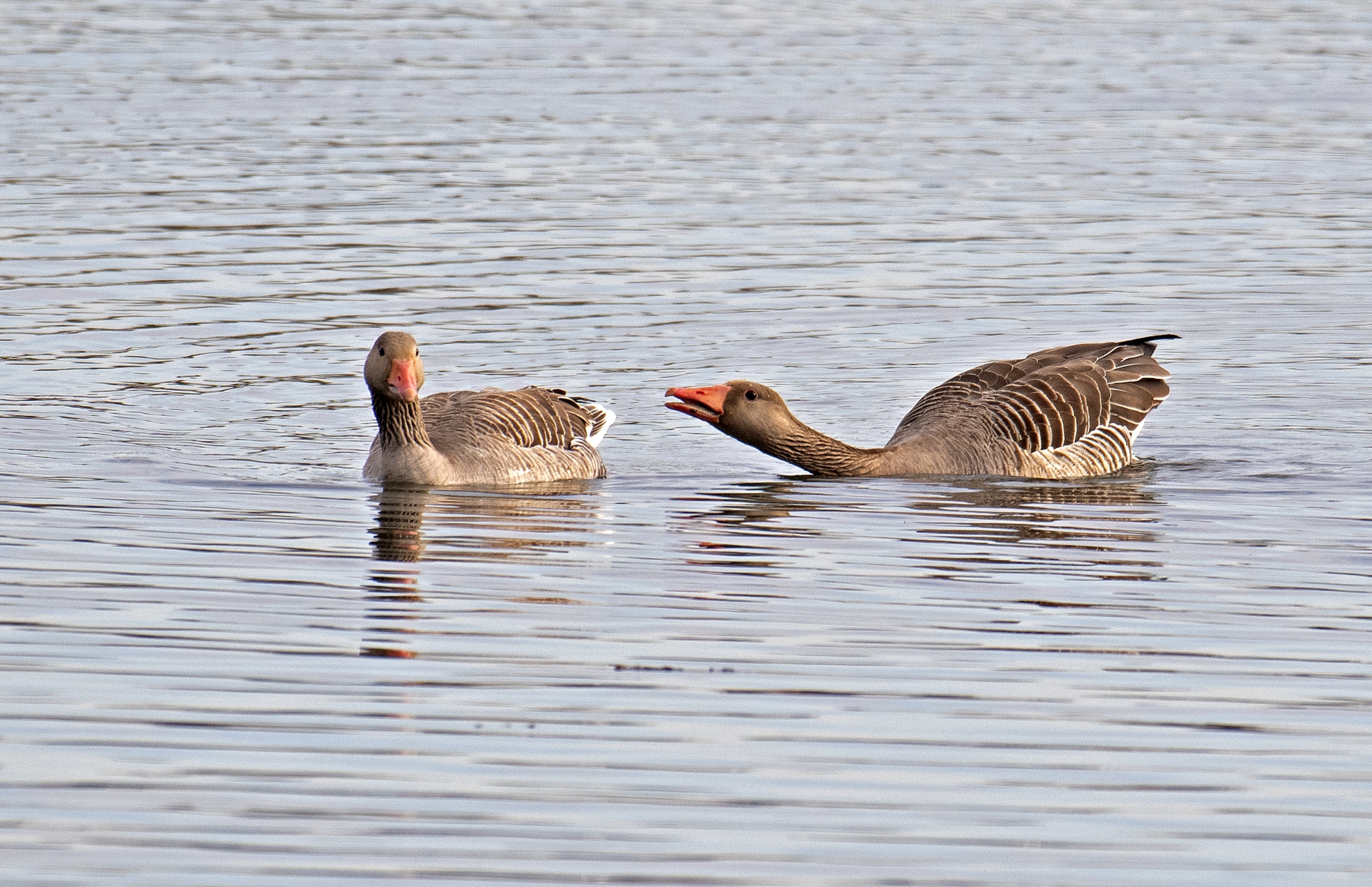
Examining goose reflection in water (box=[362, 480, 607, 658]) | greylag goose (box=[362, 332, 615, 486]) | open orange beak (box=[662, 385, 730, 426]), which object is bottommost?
goose reflection in water (box=[362, 480, 607, 658])

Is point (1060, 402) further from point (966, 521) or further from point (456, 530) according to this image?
point (456, 530)

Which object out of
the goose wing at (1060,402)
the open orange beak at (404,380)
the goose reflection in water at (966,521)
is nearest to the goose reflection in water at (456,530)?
the open orange beak at (404,380)

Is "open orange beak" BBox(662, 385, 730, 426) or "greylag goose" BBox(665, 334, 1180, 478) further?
"greylag goose" BBox(665, 334, 1180, 478)

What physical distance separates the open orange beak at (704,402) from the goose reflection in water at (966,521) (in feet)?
1.88

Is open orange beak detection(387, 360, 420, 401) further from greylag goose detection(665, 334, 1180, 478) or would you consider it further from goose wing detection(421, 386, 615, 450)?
greylag goose detection(665, 334, 1180, 478)

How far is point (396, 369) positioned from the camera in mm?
14938

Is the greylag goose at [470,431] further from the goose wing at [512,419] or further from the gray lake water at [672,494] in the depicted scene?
the gray lake water at [672,494]

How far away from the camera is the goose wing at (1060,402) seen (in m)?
16.2

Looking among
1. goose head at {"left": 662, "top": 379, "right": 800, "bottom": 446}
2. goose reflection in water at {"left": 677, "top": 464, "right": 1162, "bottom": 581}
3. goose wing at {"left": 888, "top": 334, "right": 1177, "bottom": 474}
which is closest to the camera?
goose reflection in water at {"left": 677, "top": 464, "right": 1162, "bottom": 581}

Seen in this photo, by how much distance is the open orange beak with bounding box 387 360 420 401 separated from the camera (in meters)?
14.9

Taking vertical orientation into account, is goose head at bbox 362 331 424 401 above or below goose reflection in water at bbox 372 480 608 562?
above

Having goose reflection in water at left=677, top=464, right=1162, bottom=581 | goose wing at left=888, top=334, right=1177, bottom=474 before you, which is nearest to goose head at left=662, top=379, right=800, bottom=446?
goose reflection in water at left=677, top=464, right=1162, bottom=581

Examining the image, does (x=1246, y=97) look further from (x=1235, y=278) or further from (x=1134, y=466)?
(x=1134, y=466)

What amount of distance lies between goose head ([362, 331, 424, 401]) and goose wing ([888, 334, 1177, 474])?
3.71 metres
